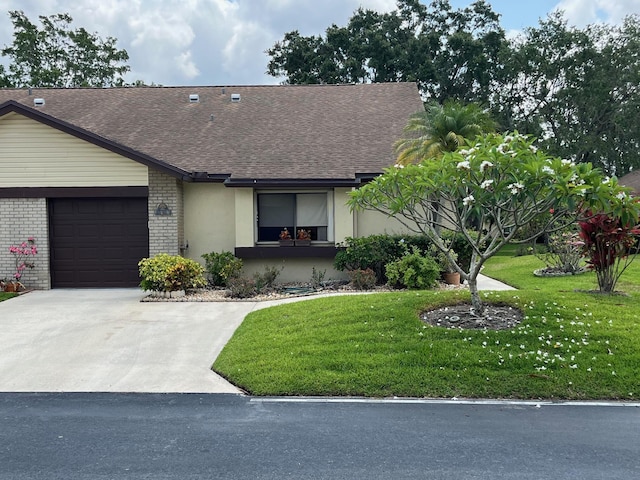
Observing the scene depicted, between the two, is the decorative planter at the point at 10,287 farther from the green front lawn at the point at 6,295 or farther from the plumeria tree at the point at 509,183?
the plumeria tree at the point at 509,183

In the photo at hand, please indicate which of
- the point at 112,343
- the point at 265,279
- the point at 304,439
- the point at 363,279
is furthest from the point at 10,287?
the point at 304,439

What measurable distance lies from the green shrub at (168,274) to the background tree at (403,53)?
1037 inches

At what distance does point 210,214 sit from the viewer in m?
14.6

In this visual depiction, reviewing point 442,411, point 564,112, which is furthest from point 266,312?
point 564,112

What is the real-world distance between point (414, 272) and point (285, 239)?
3660 mm

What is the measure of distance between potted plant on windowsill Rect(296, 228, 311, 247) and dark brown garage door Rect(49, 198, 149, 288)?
386 cm

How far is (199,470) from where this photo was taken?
4188 millimetres

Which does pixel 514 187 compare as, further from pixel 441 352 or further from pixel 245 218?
pixel 245 218

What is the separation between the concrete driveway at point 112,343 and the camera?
6.54m

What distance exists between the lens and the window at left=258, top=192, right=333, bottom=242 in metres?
14.5

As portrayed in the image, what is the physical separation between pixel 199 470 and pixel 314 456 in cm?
92

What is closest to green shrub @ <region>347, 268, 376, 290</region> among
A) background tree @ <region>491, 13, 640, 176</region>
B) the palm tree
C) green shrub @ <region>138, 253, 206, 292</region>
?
green shrub @ <region>138, 253, 206, 292</region>

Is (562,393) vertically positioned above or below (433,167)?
below

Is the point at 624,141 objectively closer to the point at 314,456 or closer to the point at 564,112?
the point at 564,112
